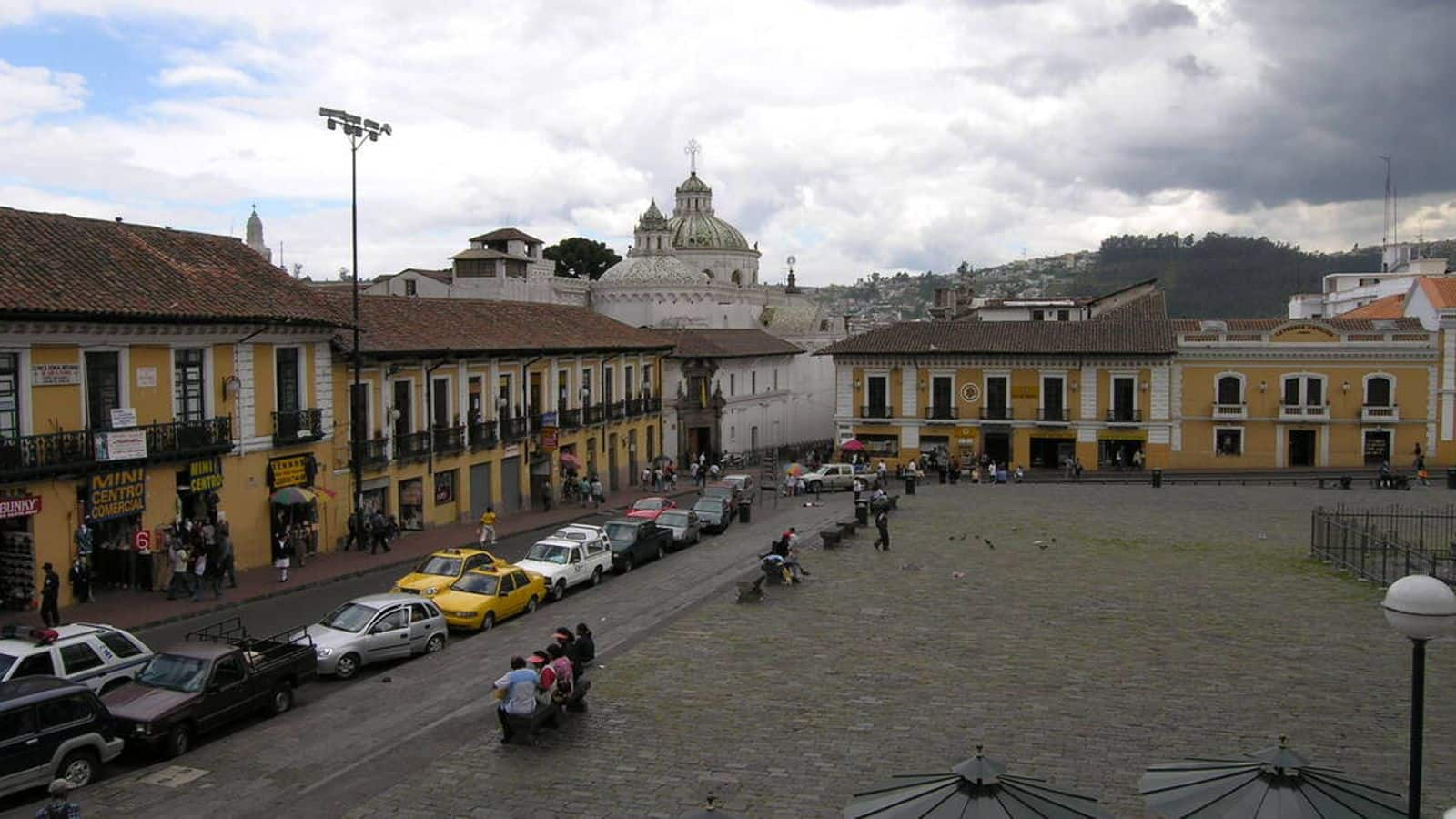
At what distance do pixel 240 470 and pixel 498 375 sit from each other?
1285cm

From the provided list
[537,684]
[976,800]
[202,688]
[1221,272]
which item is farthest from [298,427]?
[1221,272]

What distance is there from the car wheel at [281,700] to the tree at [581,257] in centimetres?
8064

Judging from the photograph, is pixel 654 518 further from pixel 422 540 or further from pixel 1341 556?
pixel 1341 556

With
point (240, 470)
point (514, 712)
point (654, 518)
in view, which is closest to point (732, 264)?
point (654, 518)

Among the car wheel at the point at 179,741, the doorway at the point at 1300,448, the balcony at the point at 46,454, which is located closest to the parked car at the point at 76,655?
the car wheel at the point at 179,741

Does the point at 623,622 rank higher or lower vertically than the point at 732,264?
lower

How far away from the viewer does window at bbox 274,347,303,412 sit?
2878 centimetres

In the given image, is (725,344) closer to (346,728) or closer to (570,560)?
(570,560)

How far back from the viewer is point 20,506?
2145 centimetres

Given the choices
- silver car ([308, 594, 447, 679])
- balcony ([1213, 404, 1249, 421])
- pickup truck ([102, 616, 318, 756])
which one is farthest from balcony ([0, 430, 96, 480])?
balcony ([1213, 404, 1249, 421])

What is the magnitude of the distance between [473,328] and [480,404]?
9.60 ft

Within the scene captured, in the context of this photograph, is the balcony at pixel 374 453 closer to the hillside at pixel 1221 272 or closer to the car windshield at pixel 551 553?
the car windshield at pixel 551 553

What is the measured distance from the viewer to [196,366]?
85.5 ft

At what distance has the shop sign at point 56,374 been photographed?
21984mm
